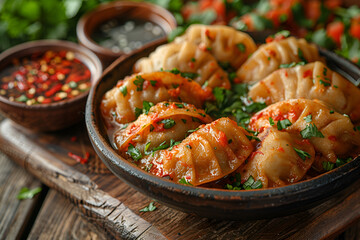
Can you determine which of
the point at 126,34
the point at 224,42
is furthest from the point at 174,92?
the point at 126,34

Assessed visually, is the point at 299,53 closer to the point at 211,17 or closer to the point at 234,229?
the point at 234,229

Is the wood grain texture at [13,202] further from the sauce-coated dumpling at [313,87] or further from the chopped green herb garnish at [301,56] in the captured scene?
the chopped green herb garnish at [301,56]

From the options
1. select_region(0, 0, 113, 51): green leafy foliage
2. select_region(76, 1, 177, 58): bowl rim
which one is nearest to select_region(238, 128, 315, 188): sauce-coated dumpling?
select_region(76, 1, 177, 58): bowl rim

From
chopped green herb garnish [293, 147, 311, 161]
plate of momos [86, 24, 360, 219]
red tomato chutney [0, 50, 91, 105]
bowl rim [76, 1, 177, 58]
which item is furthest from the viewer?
bowl rim [76, 1, 177, 58]

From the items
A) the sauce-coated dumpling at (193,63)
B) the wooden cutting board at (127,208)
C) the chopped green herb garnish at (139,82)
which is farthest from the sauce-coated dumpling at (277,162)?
the chopped green herb garnish at (139,82)

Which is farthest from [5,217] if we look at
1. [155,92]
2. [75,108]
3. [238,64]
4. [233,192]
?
[238,64]

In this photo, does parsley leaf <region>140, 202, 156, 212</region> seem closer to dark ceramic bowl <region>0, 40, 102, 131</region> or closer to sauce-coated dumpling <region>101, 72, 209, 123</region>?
sauce-coated dumpling <region>101, 72, 209, 123</region>

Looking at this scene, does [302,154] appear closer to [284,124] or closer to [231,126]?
[284,124]
